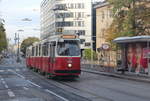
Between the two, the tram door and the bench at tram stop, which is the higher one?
the tram door

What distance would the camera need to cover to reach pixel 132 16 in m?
40.1

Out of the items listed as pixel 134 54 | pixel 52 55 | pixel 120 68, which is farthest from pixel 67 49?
pixel 120 68

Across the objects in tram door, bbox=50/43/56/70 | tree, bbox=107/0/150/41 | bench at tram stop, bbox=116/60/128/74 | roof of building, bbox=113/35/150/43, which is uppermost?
tree, bbox=107/0/150/41

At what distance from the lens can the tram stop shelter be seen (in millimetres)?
29083

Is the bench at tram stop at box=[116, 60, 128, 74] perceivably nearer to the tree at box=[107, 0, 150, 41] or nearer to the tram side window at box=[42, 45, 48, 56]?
the tram side window at box=[42, 45, 48, 56]

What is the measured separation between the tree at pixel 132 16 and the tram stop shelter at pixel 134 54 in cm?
665

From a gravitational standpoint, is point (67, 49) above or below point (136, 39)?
below

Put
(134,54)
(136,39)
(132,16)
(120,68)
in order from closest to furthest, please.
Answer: (136,39), (134,54), (120,68), (132,16)

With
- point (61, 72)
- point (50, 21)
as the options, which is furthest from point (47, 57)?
point (50, 21)

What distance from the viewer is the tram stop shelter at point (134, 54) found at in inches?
1145

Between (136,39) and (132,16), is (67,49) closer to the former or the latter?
(136,39)

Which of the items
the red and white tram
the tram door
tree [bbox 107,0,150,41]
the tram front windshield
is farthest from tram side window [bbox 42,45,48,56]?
tree [bbox 107,0,150,41]

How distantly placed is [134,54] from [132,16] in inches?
378

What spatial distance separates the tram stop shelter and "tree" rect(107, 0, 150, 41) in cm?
665
